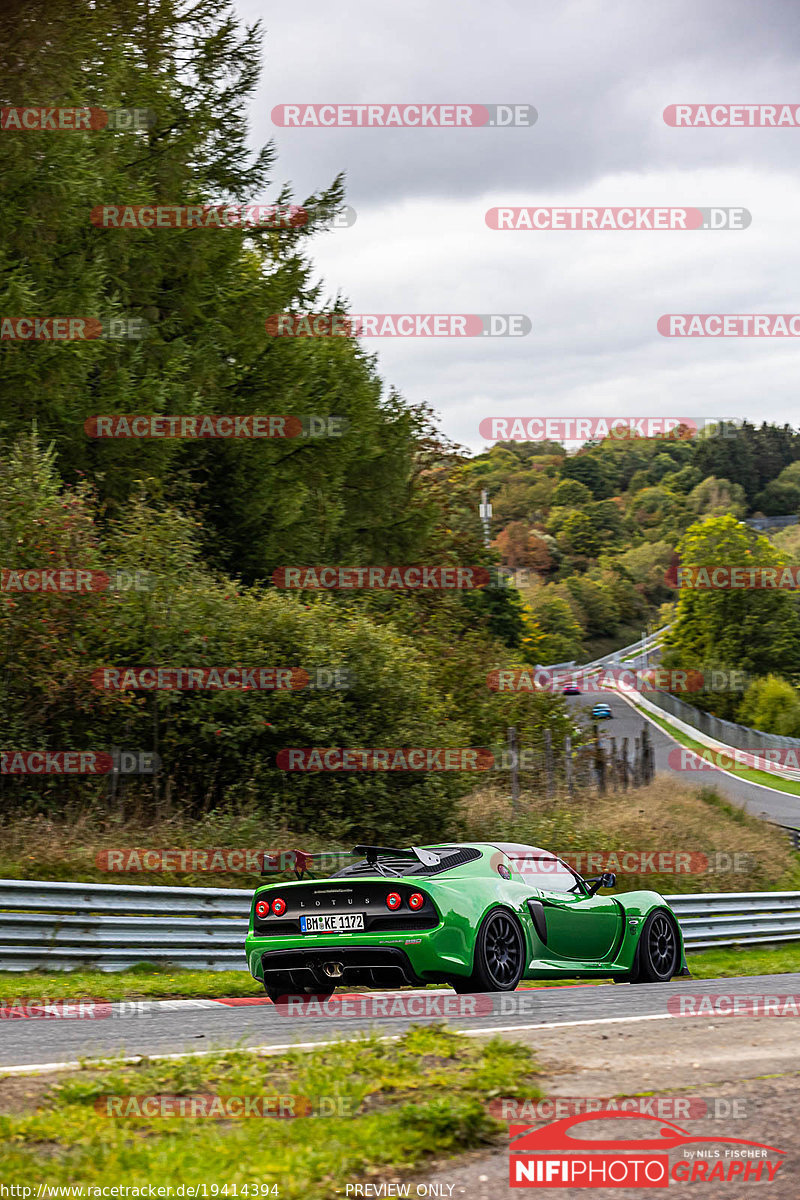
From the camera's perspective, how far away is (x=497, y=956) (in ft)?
28.6

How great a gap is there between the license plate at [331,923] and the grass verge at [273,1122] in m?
2.81

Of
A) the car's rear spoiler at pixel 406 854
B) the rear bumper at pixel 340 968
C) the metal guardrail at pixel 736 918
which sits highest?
the car's rear spoiler at pixel 406 854

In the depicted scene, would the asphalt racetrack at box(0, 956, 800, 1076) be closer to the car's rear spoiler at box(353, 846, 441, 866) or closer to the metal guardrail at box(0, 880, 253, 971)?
the car's rear spoiler at box(353, 846, 441, 866)

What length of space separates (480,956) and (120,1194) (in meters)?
5.17

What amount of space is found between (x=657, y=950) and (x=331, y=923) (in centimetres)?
349

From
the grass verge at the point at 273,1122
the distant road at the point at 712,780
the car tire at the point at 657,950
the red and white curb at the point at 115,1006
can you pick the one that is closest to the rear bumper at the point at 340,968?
the red and white curb at the point at 115,1006

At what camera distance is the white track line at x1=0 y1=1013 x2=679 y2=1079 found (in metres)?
5.34

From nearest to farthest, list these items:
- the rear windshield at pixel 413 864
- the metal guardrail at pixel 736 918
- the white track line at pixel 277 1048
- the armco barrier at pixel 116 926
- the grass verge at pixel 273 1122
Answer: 1. the grass verge at pixel 273 1122
2. the white track line at pixel 277 1048
3. the rear windshield at pixel 413 864
4. the armco barrier at pixel 116 926
5. the metal guardrail at pixel 736 918

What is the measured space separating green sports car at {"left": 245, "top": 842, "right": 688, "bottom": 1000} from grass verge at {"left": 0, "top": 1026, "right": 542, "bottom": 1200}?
265 centimetres

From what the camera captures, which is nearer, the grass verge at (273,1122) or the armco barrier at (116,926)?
the grass verge at (273,1122)

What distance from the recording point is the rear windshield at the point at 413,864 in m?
8.84

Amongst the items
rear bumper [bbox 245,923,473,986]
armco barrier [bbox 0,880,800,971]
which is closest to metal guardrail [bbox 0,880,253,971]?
armco barrier [bbox 0,880,800,971]

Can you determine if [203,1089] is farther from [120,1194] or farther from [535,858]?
[535,858]

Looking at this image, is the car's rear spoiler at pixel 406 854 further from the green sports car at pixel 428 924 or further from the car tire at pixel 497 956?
the car tire at pixel 497 956
